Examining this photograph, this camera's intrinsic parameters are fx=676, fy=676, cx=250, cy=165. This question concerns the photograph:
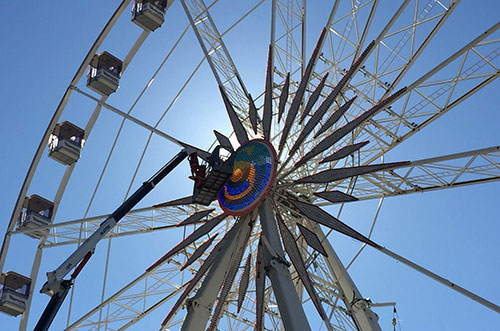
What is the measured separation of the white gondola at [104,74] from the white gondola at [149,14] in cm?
162

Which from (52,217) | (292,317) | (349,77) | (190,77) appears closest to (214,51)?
(190,77)

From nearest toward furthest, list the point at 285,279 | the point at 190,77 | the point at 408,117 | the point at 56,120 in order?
the point at 285,279
the point at 408,117
the point at 56,120
the point at 190,77

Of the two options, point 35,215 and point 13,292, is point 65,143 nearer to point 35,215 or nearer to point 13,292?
A: point 35,215

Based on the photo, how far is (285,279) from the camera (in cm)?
1619

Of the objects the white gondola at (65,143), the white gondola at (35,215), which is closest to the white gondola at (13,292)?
the white gondola at (35,215)

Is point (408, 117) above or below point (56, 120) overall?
below

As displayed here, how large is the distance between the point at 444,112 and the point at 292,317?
8.28 meters

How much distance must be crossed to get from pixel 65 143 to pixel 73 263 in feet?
34.2

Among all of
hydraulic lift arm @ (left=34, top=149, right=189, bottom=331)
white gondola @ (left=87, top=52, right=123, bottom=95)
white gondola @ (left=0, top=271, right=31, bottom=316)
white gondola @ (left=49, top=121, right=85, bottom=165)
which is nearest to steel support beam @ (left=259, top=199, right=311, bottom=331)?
hydraulic lift arm @ (left=34, top=149, right=189, bottom=331)

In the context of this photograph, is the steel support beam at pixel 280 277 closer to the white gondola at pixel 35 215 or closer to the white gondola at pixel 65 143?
the white gondola at pixel 65 143

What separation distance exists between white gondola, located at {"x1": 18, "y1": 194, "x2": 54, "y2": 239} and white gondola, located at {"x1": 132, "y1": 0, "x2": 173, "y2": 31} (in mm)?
7168

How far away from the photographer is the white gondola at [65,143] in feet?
76.5

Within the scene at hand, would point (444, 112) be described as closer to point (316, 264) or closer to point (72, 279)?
point (316, 264)

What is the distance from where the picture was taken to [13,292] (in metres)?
22.1
